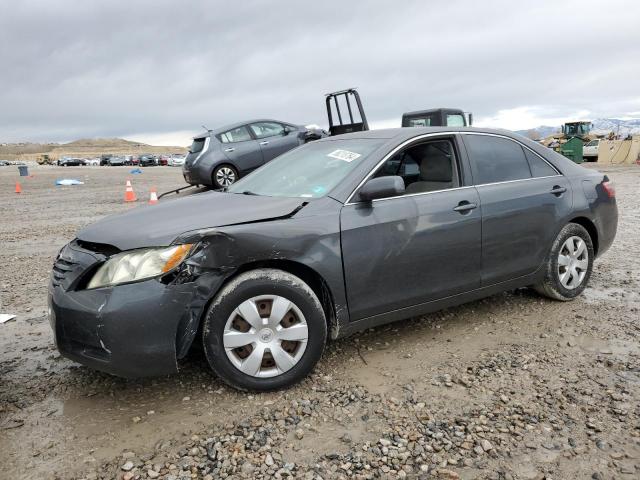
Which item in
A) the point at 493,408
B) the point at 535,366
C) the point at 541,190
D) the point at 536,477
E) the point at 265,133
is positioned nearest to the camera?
the point at 536,477

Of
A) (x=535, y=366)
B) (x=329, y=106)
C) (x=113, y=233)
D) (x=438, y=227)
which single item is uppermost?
(x=329, y=106)

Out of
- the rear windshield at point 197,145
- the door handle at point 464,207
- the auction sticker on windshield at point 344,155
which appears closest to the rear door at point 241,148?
the rear windshield at point 197,145

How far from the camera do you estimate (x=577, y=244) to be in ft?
14.5

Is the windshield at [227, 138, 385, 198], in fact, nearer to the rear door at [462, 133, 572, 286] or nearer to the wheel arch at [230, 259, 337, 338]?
the wheel arch at [230, 259, 337, 338]

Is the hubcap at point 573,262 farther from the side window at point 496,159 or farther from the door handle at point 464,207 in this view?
the door handle at point 464,207

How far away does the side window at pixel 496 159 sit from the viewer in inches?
157

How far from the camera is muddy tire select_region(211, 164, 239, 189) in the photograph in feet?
38.6

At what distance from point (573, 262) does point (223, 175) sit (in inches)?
347

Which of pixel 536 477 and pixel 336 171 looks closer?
pixel 536 477

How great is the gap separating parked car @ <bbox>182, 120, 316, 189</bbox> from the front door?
8.30m

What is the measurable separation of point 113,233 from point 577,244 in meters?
3.67

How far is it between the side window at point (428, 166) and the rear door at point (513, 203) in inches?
7.1

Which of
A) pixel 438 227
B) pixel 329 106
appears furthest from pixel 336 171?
pixel 329 106

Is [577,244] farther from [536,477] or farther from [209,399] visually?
[209,399]
